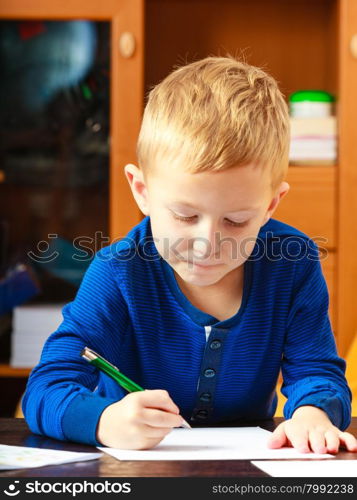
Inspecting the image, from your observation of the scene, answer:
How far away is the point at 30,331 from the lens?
94.7 inches

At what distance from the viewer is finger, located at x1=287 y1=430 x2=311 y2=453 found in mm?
779

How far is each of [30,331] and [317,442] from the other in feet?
5.63

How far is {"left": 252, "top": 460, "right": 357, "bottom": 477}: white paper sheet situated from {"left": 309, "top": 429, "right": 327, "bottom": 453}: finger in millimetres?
43

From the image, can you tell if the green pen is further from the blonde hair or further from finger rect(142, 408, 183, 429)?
the blonde hair

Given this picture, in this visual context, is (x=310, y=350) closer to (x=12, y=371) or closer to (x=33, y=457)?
(x=33, y=457)

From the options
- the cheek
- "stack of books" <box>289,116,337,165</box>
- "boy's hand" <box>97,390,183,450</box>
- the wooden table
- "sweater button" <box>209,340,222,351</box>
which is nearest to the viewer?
the wooden table

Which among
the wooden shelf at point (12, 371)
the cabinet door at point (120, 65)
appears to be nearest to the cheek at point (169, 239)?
the cabinet door at point (120, 65)

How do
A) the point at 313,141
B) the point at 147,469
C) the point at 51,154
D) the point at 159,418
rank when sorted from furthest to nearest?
the point at 51,154 < the point at 313,141 < the point at 159,418 < the point at 147,469

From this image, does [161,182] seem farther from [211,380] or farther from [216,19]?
[216,19]


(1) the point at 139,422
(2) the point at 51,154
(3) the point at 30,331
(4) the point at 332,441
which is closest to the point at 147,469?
(1) the point at 139,422

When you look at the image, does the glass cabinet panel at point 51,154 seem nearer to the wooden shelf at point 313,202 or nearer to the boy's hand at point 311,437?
the wooden shelf at point 313,202

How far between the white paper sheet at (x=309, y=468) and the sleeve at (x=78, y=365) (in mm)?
184

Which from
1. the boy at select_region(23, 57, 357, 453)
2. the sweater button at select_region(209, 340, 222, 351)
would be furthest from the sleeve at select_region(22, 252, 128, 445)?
the sweater button at select_region(209, 340, 222, 351)

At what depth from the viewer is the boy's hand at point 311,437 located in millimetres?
779
